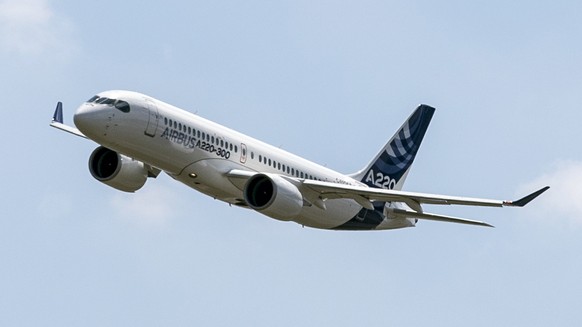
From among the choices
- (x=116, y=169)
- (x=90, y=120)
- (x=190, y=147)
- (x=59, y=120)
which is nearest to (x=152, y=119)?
(x=190, y=147)

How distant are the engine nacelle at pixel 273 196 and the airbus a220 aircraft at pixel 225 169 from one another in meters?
0.04

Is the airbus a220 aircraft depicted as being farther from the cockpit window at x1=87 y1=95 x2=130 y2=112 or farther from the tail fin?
the tail fin

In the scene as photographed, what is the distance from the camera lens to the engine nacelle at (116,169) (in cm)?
6525

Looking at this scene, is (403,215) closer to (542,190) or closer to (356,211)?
(356,211)

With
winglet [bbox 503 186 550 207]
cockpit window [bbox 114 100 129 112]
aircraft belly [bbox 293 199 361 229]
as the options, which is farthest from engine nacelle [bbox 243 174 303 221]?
winglet [bbox 503 186 550 207]

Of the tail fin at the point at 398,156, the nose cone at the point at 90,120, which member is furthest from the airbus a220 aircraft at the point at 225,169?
the tail fin at the point at 398,156

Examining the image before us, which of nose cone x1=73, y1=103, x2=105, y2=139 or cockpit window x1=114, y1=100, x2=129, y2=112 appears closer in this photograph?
nose cone x1=73, y1=103, x2=105, y2=139

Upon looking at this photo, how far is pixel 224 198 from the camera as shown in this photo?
212ft

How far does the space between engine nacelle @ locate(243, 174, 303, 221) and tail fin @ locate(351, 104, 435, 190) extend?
10186 millimetres

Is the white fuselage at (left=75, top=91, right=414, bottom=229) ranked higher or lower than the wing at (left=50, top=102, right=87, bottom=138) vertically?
lower

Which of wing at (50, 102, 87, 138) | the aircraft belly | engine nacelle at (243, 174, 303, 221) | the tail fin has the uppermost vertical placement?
the tail fin

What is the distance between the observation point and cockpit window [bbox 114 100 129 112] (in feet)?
197

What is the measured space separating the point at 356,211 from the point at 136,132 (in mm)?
13736

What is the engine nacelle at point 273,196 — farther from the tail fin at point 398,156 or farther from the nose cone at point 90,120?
the tail fin at point 398,156
